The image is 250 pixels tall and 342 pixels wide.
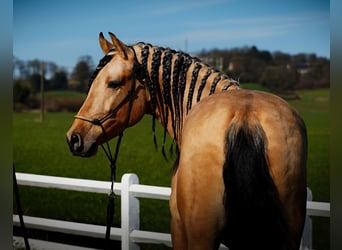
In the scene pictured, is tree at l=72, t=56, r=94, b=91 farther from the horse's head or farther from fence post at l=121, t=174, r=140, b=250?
the horse's head

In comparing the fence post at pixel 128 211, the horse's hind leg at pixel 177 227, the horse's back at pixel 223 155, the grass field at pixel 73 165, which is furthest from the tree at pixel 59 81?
the horse's back at pixel 223 155

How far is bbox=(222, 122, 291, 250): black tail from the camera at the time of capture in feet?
4.90

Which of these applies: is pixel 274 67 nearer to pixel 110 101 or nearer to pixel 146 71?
pixel 146 71

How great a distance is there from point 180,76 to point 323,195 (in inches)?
40.1

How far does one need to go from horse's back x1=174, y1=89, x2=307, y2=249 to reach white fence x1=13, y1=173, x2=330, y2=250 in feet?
3.36

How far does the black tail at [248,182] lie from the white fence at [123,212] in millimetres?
1050

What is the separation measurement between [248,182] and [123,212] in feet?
5.14

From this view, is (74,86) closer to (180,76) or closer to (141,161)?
(141,161)

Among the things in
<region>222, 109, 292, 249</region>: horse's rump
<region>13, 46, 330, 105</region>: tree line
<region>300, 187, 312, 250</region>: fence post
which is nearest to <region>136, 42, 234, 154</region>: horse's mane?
<region>13, 46, 330, 105</region>: tree line

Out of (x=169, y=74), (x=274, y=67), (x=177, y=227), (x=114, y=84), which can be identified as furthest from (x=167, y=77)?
(x=274, y=67)

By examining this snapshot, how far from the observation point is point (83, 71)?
3141 mm

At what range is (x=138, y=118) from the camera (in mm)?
2164

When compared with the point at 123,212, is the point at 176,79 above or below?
above

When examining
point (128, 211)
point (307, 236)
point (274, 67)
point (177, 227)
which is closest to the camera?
point (177, 227)
